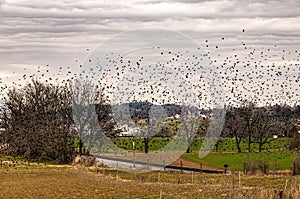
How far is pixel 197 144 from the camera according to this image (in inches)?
3349

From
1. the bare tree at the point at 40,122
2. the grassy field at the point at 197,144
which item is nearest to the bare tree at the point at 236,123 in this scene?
the grassy field at the point at 197,144

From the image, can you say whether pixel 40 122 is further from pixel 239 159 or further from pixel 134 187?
pixel 134 187

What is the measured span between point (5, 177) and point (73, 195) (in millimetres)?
17170

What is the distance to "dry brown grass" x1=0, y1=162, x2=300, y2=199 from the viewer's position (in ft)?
92.2

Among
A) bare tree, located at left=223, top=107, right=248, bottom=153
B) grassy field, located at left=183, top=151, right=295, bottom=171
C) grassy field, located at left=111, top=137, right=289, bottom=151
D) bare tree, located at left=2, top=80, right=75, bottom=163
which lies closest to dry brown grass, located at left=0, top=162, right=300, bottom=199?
grassy field, located at left=183, top=151, right=295, bottom=171

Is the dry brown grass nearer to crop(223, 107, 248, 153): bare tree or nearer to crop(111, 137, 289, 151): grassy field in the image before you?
crop(111, 137, 289, 151): grassy field

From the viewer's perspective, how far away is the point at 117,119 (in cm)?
7044

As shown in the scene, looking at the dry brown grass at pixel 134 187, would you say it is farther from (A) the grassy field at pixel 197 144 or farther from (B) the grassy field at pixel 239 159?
(A) the grassy field at pixel 197 144

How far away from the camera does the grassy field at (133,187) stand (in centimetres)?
2848

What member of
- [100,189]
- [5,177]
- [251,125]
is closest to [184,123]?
[251,125]

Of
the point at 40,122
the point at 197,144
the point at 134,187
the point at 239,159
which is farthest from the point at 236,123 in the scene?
the point at 134,187

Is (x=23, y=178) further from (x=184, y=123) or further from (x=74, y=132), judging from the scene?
(x=184, y=123)

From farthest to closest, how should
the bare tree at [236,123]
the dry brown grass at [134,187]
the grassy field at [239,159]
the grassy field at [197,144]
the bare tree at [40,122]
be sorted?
the bare tree at [236,123], the grassy field at [197,144], the bare tree at [40,122], the grassy field at [239,159], the dry brown grass at [134,187]

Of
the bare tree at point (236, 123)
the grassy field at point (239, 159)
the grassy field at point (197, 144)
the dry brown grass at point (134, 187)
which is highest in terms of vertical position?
the bare tree at point (236, 123)
